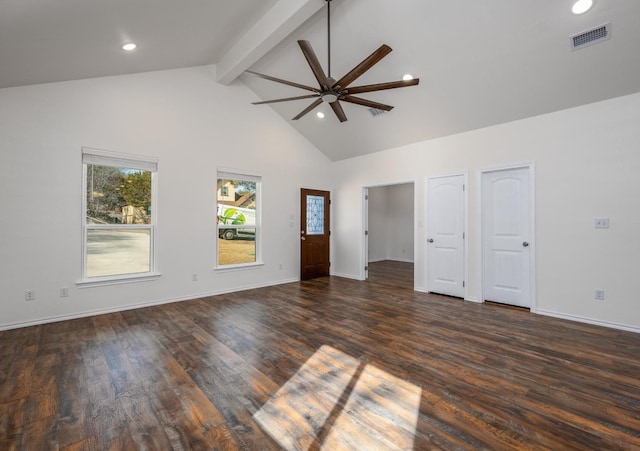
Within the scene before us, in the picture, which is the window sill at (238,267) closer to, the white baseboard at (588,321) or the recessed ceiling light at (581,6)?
the white baseboard at (588,321)

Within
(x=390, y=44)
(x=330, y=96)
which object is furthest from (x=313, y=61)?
(x=390, y=44)

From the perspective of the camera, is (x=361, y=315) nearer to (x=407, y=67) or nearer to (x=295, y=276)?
(x=295, y=276)

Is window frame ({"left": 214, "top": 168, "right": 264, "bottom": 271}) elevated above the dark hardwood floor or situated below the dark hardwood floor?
above

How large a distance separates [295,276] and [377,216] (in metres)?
4.29

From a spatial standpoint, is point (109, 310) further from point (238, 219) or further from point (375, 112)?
point (375, 112)

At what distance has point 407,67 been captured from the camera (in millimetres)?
4105

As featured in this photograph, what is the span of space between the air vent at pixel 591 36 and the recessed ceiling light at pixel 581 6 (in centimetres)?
29

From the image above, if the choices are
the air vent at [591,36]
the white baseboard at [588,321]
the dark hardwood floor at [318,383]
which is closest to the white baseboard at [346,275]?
the dark hardwood floor at [318,383]

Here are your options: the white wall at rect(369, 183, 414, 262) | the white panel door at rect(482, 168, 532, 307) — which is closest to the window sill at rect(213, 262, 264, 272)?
the white panel door at rect(482, 168, 532, 307)

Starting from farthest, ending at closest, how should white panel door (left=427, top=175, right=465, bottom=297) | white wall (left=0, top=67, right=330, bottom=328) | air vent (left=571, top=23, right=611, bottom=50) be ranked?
white panel door (left=427, top=175, right=465, bottom=297) → white wall (left=0, top=67, right=330, bottom=328) → air vent (left=571, top=23, right=611, bottom=50)

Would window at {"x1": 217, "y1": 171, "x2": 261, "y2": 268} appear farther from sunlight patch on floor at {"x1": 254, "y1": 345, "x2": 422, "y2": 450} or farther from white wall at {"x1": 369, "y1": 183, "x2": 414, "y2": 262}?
white wall at {"x1": 369, "y1": 183, "x2": 414, "y2": 262}

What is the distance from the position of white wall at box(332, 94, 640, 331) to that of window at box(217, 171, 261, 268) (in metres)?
3.85

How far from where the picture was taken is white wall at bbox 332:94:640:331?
141 inches

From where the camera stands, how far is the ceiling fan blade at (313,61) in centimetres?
281
